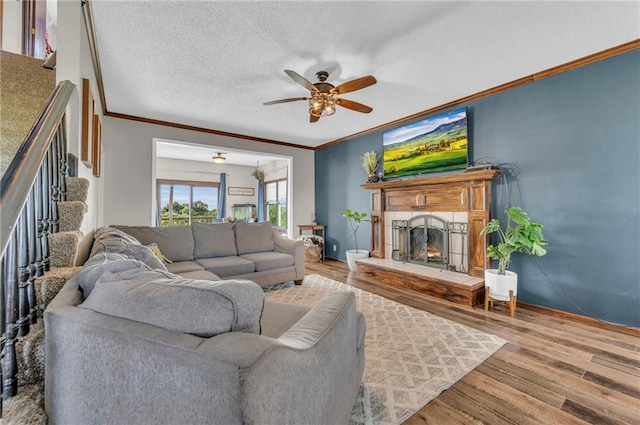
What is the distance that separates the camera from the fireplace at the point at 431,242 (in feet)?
11.6

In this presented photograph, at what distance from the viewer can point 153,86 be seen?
10.3ft

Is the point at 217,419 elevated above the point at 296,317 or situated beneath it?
elevated above

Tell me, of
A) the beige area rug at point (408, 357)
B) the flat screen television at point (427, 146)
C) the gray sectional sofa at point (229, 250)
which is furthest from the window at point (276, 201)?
the beige area rug at point (408, 357)

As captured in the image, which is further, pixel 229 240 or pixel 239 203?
pixel 239 203

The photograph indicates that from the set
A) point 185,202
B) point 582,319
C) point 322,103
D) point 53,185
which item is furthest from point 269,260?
point 185,202

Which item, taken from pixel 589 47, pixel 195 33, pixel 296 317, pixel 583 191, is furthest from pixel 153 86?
pixel 583 191

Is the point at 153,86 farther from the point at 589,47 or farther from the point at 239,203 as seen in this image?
the point at 239,203

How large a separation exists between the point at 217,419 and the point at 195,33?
8.87ft

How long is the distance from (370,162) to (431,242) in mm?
1750

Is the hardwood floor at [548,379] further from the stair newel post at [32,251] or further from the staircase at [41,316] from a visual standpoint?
the stair newel post at [32,251]

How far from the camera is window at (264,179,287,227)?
8078mm

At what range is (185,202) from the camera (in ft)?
26.4

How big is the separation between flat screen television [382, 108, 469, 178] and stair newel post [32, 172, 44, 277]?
394cm

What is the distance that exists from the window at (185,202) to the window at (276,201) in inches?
64.8
